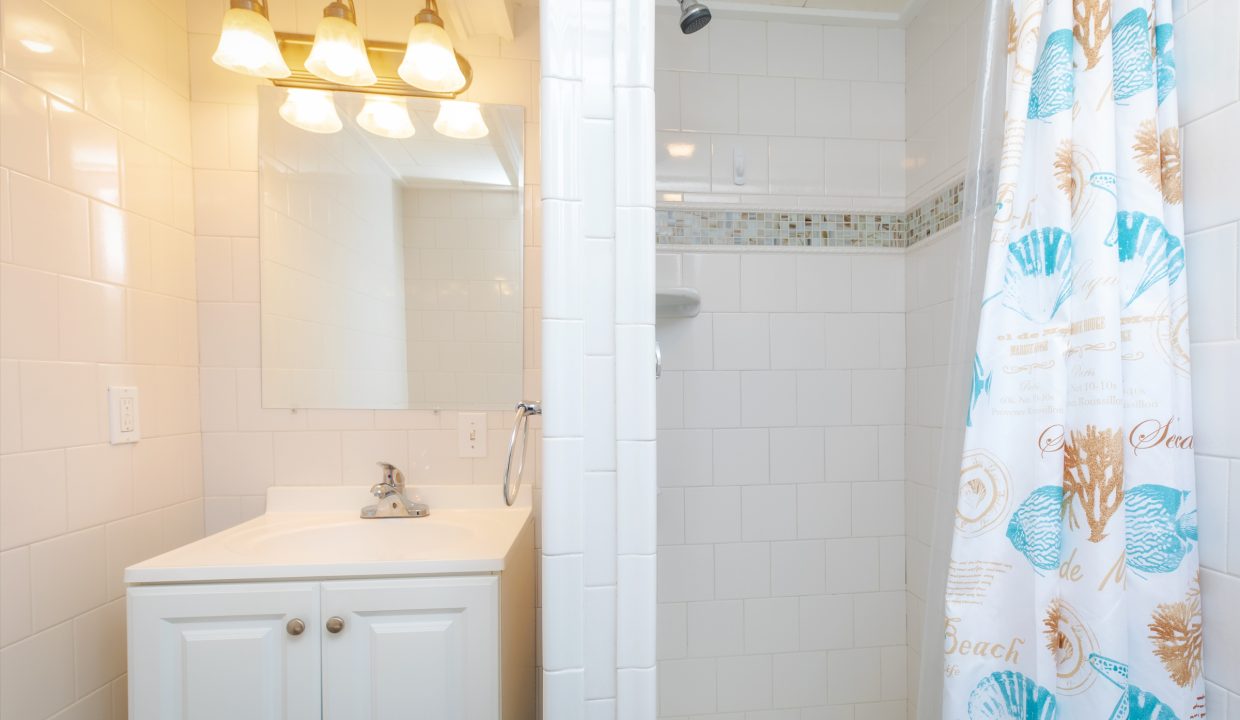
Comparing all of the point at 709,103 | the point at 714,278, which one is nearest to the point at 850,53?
the point at 709,103

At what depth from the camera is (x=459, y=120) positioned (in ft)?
4.97

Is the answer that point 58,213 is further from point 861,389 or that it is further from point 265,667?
point 861,389

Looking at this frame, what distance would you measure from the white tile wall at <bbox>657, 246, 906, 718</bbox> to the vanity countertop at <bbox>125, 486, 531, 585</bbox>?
528mm

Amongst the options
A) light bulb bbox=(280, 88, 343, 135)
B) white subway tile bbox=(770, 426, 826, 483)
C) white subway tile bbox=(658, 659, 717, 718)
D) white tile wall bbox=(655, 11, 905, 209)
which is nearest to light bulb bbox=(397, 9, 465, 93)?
light bulb bbox=(280, 88, 343, 135)

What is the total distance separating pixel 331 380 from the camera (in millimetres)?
1496

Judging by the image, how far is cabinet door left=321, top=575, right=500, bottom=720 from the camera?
105 cm

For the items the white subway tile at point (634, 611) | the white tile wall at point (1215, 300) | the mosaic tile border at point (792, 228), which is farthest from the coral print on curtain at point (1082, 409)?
the mosaic tile border at point (792, 228)

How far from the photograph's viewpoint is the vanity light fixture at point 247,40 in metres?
1.32

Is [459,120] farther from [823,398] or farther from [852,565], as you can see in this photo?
[852,565]

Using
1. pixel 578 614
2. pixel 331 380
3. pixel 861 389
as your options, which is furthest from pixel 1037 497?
pixel 331 380

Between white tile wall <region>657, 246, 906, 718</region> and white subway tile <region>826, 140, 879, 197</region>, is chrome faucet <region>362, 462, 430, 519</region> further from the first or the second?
white subway tile <region>826, 140, 879, 197</region>

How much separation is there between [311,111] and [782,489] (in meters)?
1.66

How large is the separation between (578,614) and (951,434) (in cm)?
63

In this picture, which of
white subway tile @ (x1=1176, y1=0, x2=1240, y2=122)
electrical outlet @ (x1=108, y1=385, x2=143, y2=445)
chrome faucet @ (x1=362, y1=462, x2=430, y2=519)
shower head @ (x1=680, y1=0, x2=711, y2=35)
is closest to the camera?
white subway tile @ (x1=1176, y1=0, x2=1240, y2=122)
